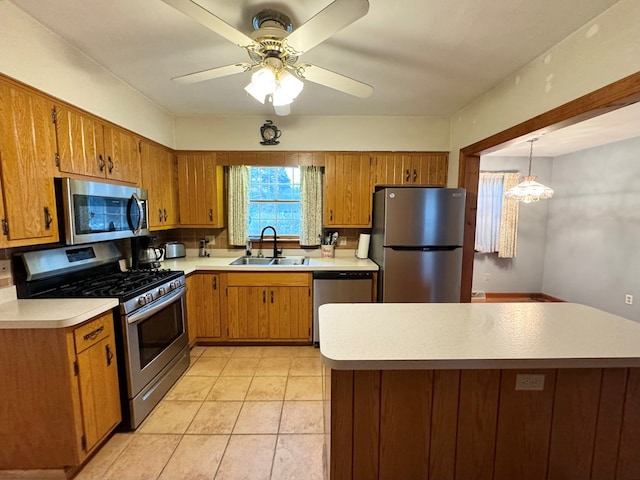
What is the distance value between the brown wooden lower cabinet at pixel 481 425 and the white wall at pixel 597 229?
3776 millimetres

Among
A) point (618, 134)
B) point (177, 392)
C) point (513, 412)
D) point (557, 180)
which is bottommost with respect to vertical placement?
point (177, 392)

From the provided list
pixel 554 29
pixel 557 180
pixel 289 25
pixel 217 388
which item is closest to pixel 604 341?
pixel 554 29

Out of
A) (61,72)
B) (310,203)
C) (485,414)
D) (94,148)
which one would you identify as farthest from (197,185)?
(485,414)

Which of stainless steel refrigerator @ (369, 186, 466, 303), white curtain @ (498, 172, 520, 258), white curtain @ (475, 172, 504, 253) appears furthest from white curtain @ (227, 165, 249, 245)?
white curtain @ (498, 172, 520, 258)

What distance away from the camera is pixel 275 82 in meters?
1.56

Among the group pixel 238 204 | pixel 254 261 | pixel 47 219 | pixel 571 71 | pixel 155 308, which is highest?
pixel 571 71

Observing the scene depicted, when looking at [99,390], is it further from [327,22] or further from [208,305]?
[327,22]

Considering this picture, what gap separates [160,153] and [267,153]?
1103mm

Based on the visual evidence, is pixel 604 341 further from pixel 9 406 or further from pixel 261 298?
pixel 9 406

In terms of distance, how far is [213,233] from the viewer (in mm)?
3527

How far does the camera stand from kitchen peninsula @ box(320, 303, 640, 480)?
1.11m

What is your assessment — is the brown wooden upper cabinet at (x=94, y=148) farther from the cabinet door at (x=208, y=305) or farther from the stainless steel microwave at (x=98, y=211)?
the cabinet door at (x=208, y=305)

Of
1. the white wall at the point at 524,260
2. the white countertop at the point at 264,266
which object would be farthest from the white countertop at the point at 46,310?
the white wall at the point at 524,260

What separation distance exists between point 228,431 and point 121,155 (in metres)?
2.28
